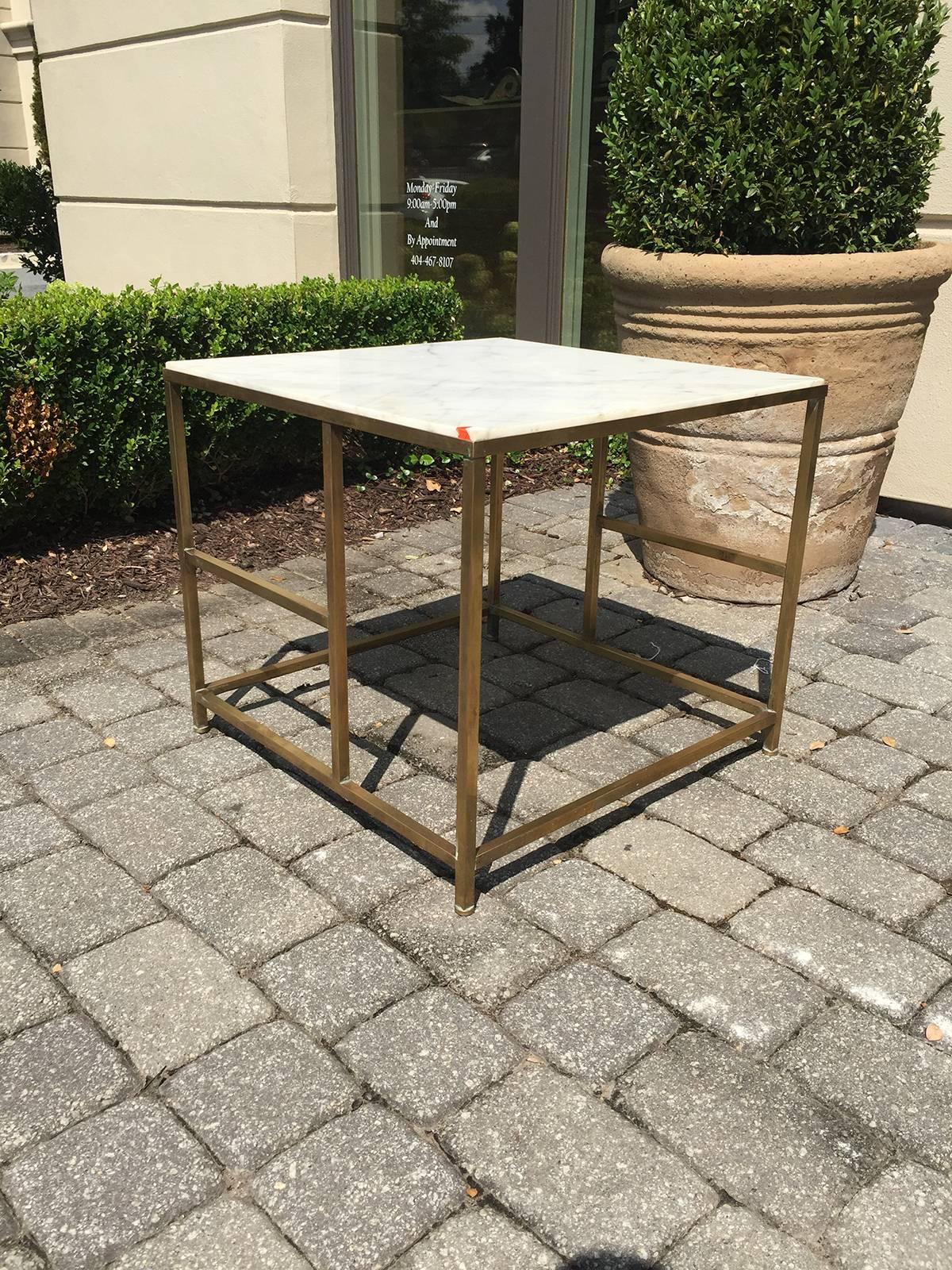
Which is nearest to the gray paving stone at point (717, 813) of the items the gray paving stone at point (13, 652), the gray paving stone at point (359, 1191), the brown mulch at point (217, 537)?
the gray paving stone at point (359, 1191)

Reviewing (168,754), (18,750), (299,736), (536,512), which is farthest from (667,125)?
(18,750)

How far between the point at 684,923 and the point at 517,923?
1.26 ft

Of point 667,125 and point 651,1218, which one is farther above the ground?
point 667,125

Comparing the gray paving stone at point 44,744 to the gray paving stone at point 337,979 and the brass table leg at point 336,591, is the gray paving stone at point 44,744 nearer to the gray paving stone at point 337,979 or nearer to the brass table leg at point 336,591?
the brass table leg at point 336,591

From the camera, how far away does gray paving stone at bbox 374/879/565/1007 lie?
231 cm

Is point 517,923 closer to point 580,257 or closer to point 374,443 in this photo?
point 374,443

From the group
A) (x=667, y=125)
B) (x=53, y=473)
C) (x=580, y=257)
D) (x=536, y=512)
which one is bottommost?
(x=536, y=512)

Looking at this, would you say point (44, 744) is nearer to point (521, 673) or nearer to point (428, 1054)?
point (521, 673)

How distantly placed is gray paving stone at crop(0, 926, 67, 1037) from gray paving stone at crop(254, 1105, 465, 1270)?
66 centimetres

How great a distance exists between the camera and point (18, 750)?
3.25m

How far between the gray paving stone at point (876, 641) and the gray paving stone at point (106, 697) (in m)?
2.48

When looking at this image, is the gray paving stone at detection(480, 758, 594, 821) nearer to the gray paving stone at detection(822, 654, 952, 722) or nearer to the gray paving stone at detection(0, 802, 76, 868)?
the gray paving stone at detection(822, 654, 952, 722)

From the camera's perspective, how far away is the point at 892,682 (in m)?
3.76

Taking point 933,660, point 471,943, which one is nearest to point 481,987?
point 471,943
